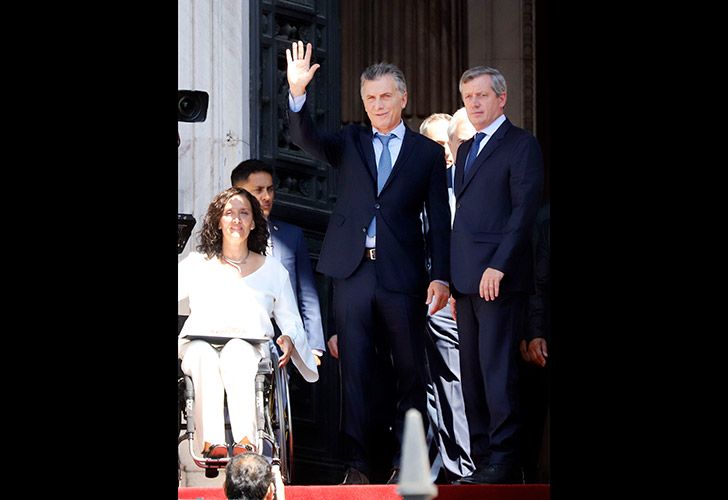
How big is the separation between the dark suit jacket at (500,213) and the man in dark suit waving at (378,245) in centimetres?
11

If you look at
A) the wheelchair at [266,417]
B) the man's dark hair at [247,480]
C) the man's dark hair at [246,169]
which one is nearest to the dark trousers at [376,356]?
the wheelchair at [266,417]

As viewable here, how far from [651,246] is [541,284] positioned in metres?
0.94

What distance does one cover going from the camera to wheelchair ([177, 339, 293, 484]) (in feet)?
29.9

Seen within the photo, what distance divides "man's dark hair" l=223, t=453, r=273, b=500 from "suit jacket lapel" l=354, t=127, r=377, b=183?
115 inches

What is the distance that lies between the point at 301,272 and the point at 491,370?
1200 millimetres

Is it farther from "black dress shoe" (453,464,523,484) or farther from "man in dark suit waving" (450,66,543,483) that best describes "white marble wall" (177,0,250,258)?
"black dress shoe" (453,464,523,484)

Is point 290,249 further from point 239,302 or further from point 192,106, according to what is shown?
point 192,106

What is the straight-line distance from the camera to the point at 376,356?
31.9 ft

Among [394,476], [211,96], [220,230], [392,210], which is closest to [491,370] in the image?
[394,476]

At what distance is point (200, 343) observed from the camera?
9.29 meters

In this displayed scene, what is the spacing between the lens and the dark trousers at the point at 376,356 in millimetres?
9648

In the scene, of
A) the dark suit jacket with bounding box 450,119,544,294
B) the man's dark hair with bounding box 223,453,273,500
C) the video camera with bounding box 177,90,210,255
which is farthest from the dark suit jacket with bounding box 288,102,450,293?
the man's dark hair with bounding box 223,453,273,500
